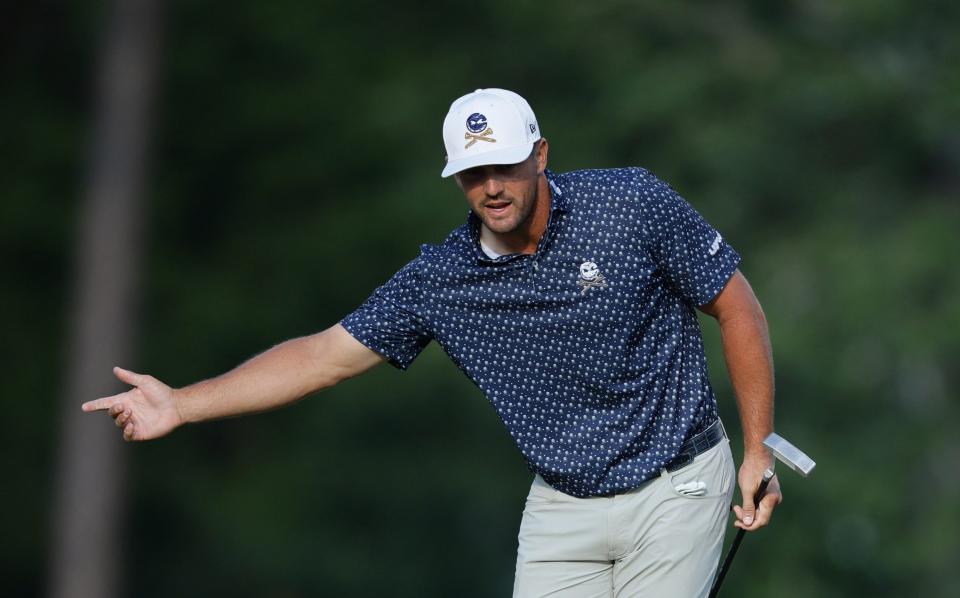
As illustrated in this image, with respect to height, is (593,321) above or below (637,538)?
above

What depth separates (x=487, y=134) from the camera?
4.32m

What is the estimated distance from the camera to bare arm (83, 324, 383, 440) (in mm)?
4633

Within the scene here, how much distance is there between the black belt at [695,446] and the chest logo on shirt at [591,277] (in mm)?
503

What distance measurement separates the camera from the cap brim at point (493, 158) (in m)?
4.29

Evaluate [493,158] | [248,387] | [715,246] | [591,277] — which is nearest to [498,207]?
[493,158]

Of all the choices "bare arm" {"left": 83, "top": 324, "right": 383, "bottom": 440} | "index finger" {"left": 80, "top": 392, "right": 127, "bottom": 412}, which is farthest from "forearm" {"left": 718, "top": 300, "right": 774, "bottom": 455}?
"index finger" {"left": 80, "top": 392, "right": 127, "bottom": 412}

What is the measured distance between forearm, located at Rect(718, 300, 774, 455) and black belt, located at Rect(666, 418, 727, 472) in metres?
0.10

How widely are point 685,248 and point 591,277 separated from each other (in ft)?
0.85

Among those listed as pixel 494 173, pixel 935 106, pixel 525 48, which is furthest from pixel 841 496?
pixel 494 173

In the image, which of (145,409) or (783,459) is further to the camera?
(145,409)

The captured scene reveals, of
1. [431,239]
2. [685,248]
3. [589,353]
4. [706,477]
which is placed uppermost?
[431,239]

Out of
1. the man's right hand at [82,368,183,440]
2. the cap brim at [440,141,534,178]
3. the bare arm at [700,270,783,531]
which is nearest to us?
the cap brim at [440,141,534,178]

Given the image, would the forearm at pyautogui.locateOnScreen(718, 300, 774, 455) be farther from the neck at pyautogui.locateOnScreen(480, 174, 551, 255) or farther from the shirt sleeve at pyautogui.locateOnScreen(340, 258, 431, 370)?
the shirt sleeve at pyautogui.locateOnScreen(340, 258, 431, 370)

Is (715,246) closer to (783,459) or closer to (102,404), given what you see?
(783,459)
